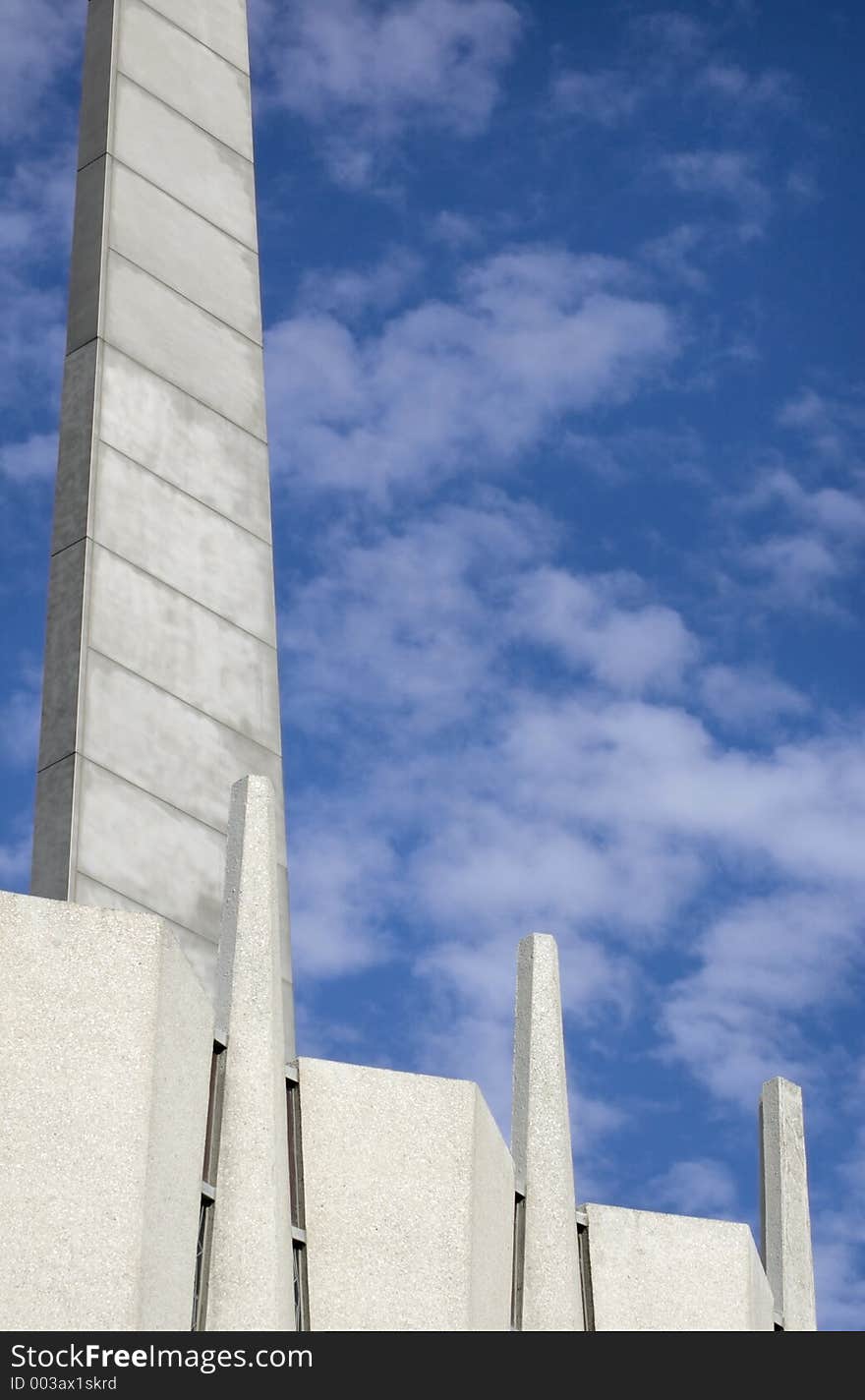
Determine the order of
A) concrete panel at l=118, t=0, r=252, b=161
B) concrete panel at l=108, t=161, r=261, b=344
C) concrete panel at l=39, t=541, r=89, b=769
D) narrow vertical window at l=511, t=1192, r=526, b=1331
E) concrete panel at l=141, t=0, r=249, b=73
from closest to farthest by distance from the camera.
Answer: narrow vertical window at l=511, t=1192, r=526, b=1331 → concrete panel at l=39, t=541, r=89, b=769 → concrete panel at l=108, t=161, r=261, b=344 → concrete panel at l=118, t=0, r=252, b=161 → concrete panel at l=141, t=0, r=249, b=73

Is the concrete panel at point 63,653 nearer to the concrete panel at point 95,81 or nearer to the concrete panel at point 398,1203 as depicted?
the concrete panel at point 398,1203

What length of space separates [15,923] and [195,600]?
8301mm

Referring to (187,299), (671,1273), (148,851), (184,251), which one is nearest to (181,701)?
(148,851)

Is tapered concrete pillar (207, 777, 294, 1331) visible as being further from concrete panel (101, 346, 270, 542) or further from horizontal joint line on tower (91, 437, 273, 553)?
concrete panel (101, 346, 270, 542)

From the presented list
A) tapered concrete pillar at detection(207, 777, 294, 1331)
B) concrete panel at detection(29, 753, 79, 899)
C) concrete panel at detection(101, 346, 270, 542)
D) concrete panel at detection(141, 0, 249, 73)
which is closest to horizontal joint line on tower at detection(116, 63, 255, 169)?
concrete panel at detection(141, 0, 249, 73)

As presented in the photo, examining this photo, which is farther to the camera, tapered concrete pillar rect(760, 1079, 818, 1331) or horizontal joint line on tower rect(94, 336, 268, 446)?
horizontal joint line on tower rect(94, 336, 268, 446)

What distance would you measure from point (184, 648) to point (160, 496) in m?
1.96

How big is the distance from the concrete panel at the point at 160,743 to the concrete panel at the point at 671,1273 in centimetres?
636

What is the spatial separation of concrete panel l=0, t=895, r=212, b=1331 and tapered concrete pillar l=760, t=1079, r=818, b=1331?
9212mm

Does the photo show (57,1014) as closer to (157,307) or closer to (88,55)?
(157,307)

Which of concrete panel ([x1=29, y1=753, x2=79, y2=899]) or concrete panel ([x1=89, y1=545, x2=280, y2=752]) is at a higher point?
concrete panel ([x1=89, y1=545, x2=280, y2=752])

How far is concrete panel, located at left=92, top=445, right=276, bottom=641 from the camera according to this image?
26.0m

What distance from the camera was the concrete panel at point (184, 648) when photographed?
25328 millimetres

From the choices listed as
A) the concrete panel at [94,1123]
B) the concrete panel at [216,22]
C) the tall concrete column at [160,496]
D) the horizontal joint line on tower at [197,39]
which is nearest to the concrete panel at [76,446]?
the tall concrete column at [160,496]
